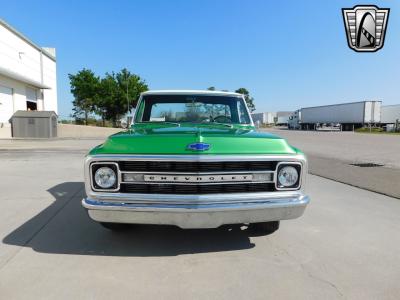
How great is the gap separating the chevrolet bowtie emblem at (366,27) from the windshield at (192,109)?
696 centimetres

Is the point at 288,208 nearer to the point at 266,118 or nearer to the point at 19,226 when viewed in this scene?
the point at 19,226

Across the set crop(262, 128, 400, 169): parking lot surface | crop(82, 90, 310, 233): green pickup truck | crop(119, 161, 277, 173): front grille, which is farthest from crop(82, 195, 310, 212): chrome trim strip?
crop(262, 128, 400, 169): parking lot surface

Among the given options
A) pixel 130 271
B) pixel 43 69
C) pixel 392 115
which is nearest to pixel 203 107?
pixel 130 271

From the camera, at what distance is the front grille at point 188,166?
298 centimetres

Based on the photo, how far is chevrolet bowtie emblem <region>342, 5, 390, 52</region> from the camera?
385 inches

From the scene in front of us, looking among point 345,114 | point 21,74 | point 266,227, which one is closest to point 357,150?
point 266,227

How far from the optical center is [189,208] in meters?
2.90

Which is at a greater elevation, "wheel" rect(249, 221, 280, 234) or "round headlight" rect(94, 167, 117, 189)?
"round headlight" rect(94, 167, 117, 189)

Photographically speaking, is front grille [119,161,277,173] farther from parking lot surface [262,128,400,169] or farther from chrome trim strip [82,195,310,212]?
parking lot surface [262,128,400,169]

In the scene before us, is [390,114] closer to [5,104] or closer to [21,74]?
[21,74]

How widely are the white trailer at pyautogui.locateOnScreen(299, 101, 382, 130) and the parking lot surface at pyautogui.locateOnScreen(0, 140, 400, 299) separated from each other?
1651 inches

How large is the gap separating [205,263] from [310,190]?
4204 millimetres

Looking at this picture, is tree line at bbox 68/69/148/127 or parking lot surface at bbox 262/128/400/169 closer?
parking lot surface at bbox 262/128/400/169

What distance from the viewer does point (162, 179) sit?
9.84ft
